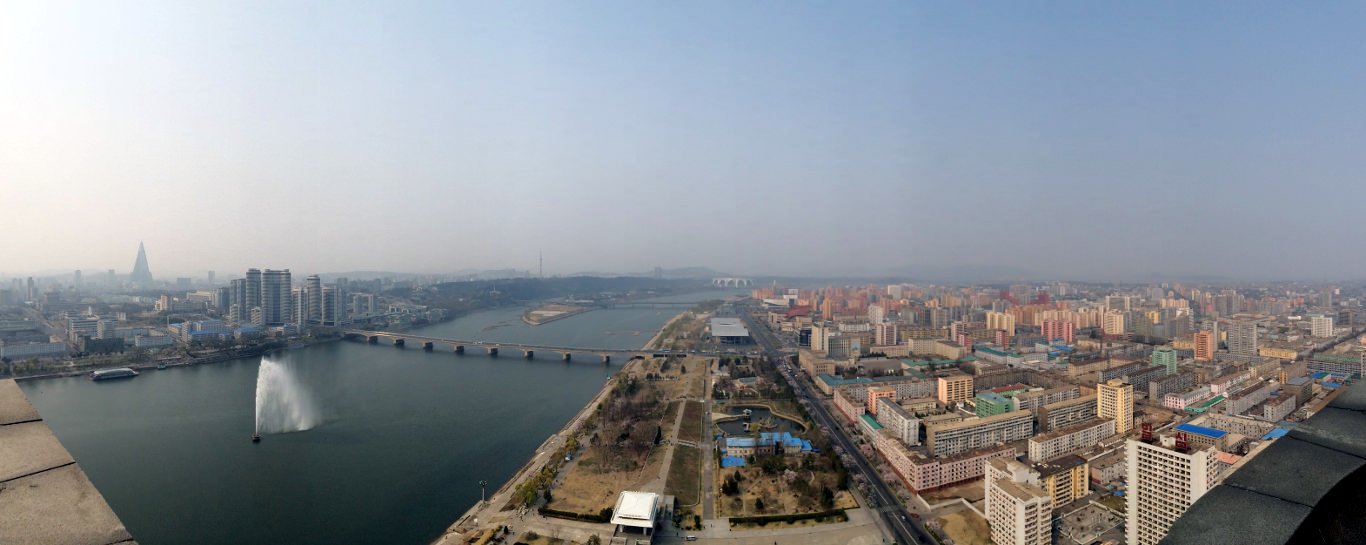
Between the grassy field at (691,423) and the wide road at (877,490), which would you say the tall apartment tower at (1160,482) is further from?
the grassy field at (691,423)

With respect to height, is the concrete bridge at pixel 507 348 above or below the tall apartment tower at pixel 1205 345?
below

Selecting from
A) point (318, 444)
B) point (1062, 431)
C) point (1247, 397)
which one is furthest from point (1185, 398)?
point (318, 444)

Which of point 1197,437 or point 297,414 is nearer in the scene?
point 1197,437

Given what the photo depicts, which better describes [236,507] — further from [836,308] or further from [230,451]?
[836,308]

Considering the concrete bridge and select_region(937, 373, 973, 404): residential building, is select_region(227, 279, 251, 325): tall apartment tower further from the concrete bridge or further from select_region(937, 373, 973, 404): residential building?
select_region(937, 373, 973, 404): residential building

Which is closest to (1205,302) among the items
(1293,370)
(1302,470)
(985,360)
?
(1293,370)

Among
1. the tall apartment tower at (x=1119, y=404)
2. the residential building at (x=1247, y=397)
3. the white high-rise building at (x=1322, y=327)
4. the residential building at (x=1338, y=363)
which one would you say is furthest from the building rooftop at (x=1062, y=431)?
the white high-rise building at (x=1322, y=327)

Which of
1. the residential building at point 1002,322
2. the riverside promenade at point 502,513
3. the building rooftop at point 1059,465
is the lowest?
the riverside promenade at point 502,513
